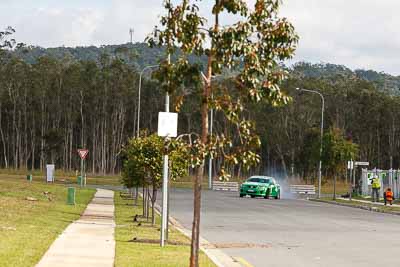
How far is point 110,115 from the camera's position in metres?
96.9

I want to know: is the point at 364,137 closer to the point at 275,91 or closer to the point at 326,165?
the point at 326,165

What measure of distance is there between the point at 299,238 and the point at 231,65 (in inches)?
475

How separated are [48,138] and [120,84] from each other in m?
→ 9.75

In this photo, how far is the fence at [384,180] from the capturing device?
55.4 metres

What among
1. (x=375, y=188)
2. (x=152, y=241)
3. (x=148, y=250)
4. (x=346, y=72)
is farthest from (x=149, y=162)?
(x=346, y=72)

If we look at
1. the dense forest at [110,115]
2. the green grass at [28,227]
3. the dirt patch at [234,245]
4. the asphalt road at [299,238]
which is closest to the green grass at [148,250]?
the dirt patch at [234,245]

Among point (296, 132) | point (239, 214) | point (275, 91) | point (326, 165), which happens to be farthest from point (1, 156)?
point (275, 91)

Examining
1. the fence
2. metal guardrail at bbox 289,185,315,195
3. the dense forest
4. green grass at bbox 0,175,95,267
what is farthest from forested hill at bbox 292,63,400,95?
green grass at bbox 0,175,95,267

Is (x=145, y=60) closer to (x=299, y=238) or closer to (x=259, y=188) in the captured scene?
(x=259, y=188)

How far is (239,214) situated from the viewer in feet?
109

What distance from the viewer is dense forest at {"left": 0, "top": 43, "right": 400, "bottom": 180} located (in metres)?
92.7

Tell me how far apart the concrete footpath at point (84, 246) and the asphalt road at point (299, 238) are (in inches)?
103

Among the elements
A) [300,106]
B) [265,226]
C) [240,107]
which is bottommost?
[265,226]

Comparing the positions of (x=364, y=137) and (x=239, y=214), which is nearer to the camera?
(x=239, y=214)
